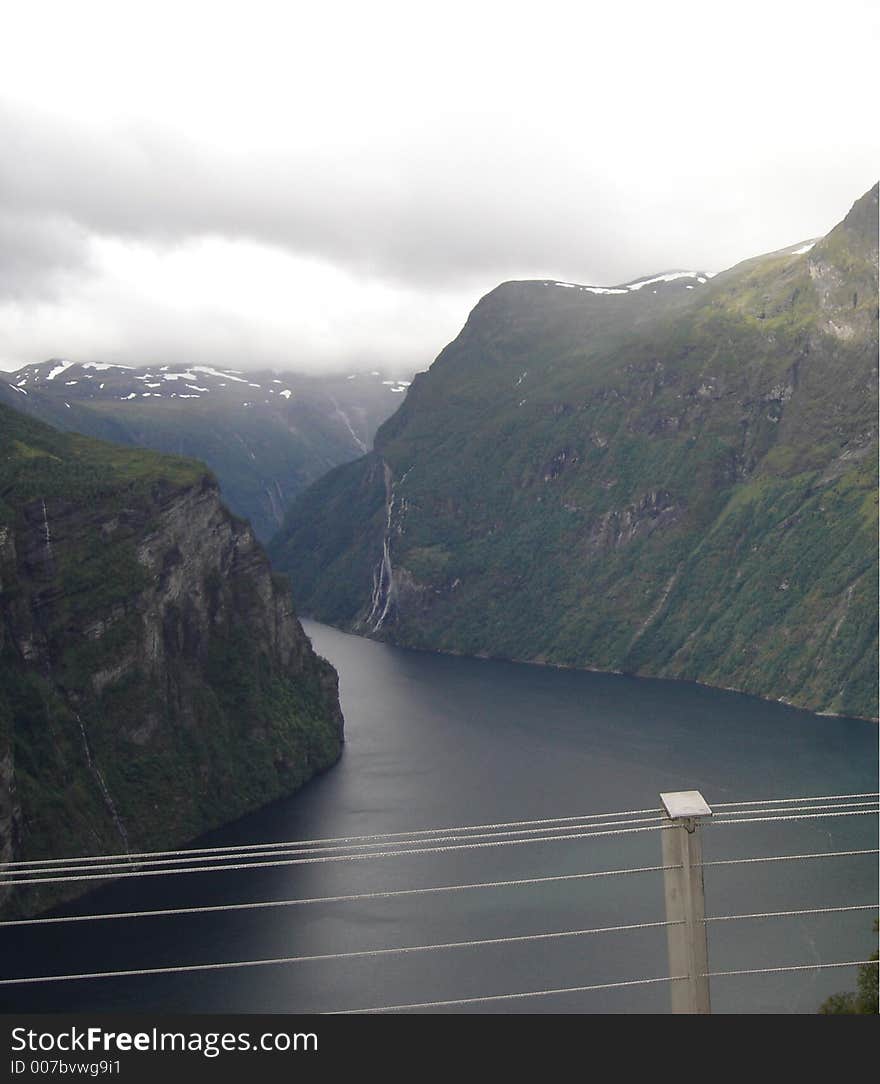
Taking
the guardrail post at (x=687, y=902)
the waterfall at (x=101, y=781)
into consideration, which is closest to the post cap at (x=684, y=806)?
the guardrail post at (x=687, y=902)

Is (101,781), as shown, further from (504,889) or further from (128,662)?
(504,889)

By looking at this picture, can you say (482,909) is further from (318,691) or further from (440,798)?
(318,691)

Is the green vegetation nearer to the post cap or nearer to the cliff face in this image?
the post cap

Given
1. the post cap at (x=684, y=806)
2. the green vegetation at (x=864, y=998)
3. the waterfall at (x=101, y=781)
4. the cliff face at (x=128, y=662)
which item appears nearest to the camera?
the post cap at (x=684, y=806)

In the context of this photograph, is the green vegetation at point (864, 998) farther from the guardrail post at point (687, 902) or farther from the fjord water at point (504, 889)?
the fjord water at point (504, 889)

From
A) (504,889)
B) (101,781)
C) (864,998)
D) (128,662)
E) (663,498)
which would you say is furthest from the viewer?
(663,498)

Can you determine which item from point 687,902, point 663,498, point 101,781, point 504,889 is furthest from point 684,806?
point 663,498

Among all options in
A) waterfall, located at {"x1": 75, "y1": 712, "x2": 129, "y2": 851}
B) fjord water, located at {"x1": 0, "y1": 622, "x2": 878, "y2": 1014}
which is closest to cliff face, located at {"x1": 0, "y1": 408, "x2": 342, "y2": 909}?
waterfall, located at {"x1": 75, "y1": 712, "x2": 129, "y2": 851}
